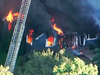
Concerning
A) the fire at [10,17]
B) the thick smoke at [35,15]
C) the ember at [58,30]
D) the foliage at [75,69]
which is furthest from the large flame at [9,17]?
the foliage at [75,69]

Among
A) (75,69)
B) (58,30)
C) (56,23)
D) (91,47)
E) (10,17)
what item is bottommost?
(75,69)

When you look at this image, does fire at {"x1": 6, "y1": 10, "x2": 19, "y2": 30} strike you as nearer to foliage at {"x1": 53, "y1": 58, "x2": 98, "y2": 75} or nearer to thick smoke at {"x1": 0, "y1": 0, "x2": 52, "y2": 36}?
thick smoke at {"x1": 0, "y1": 0, "x2": 52, "y2": 36}

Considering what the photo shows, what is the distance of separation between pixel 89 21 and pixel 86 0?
5.26ft

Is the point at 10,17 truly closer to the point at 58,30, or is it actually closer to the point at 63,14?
the point at 58,30

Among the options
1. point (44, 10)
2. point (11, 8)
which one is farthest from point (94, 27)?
point (11, 8)

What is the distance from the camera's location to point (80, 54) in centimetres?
1855

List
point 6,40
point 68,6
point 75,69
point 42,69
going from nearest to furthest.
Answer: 1. point 75,69
2. point 42,69
3. point 6,40
4. point 68,6

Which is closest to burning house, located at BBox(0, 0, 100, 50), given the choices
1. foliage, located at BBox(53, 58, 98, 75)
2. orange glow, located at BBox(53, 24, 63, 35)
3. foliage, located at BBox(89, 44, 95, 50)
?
orange glow, located at BBox(53, 24, 63, 35)

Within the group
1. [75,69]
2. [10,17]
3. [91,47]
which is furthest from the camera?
[91,47]

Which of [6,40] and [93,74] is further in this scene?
[6,40]

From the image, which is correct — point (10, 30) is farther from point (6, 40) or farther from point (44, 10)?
point (44, 10)

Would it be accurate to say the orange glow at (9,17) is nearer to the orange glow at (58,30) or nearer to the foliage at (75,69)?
the orange glow at (58,30)

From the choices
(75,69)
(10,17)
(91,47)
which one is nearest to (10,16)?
(10,17)

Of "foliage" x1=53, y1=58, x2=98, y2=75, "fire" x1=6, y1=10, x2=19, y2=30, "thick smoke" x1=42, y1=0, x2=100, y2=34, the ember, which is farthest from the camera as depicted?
"thick smoke" x1=42, y1=0, x2=100, y2=34
